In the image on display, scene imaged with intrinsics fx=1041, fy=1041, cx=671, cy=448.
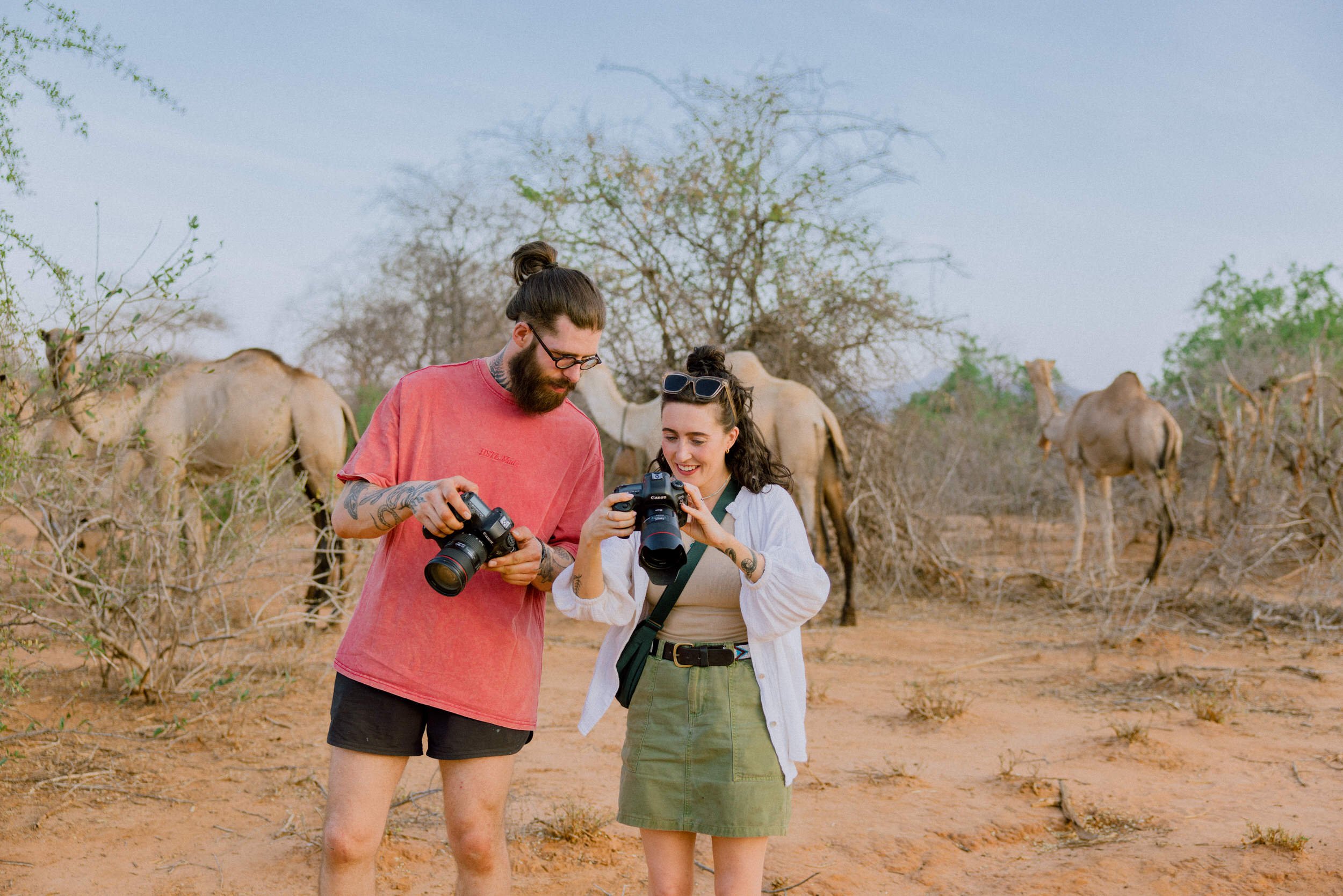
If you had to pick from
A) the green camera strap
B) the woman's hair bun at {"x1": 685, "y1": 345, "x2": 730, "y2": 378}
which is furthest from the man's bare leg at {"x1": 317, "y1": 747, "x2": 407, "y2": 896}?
the woman's hair bun at {"x1": 685, "y1": 345, "x2": 730, "y2": 378}

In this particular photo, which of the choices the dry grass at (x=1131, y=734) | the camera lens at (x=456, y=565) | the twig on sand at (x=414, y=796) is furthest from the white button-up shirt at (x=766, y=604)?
the dry grass at (x=1131, y=734)

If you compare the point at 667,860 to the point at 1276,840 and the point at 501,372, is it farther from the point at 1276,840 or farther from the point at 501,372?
the point at 1276,840

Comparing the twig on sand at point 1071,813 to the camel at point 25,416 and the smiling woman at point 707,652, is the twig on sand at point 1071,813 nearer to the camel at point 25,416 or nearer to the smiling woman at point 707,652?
the smiling woman at point 707,652

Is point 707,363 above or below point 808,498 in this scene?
above

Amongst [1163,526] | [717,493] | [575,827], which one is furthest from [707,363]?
[1163,526]

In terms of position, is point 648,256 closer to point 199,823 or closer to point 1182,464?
point 199,823

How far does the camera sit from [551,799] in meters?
4.46

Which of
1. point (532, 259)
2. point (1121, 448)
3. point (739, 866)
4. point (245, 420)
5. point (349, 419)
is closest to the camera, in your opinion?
point (739, 866)

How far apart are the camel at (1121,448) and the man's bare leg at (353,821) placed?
28.8 ft

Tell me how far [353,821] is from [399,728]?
0.22 meters

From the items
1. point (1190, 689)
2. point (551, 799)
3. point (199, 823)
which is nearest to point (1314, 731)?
point (1190, 689)

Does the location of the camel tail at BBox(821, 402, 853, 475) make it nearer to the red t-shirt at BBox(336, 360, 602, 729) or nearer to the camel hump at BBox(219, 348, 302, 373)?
the camel hump at BBox(219, 348, 302, 373)

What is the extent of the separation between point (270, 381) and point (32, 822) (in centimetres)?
407

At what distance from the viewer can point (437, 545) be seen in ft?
8.45
